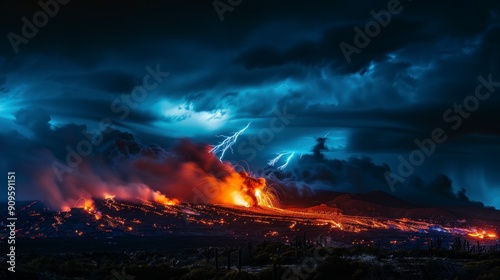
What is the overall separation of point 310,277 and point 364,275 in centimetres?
413

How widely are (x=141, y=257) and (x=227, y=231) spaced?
109061mm

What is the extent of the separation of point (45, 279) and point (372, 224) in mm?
179025

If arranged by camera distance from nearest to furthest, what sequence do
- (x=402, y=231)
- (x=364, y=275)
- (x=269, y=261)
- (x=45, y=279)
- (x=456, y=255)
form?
(x=45, y=279)
(x=364, y=275)
(x=269, y=261)
(x=456, y=255)
(x=402, y=231)

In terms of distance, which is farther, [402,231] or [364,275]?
[402,231]

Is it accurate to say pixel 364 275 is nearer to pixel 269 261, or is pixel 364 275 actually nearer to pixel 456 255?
pixel 269 261

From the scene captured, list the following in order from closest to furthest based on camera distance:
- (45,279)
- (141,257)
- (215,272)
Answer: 1. (45,279)
2. (215,272)
3. (141,257)

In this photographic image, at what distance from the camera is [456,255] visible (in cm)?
5934

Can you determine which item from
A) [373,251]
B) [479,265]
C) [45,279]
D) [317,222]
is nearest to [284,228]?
[317,222]

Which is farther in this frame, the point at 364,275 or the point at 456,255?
the point at 456,255

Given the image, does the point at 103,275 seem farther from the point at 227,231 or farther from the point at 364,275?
the point at 227,231

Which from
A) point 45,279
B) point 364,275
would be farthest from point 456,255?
point 45,279

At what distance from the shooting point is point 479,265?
4131 centimetres

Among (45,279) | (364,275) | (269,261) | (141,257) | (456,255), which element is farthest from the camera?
(141,257)

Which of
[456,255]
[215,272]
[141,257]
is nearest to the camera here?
[215,272]
